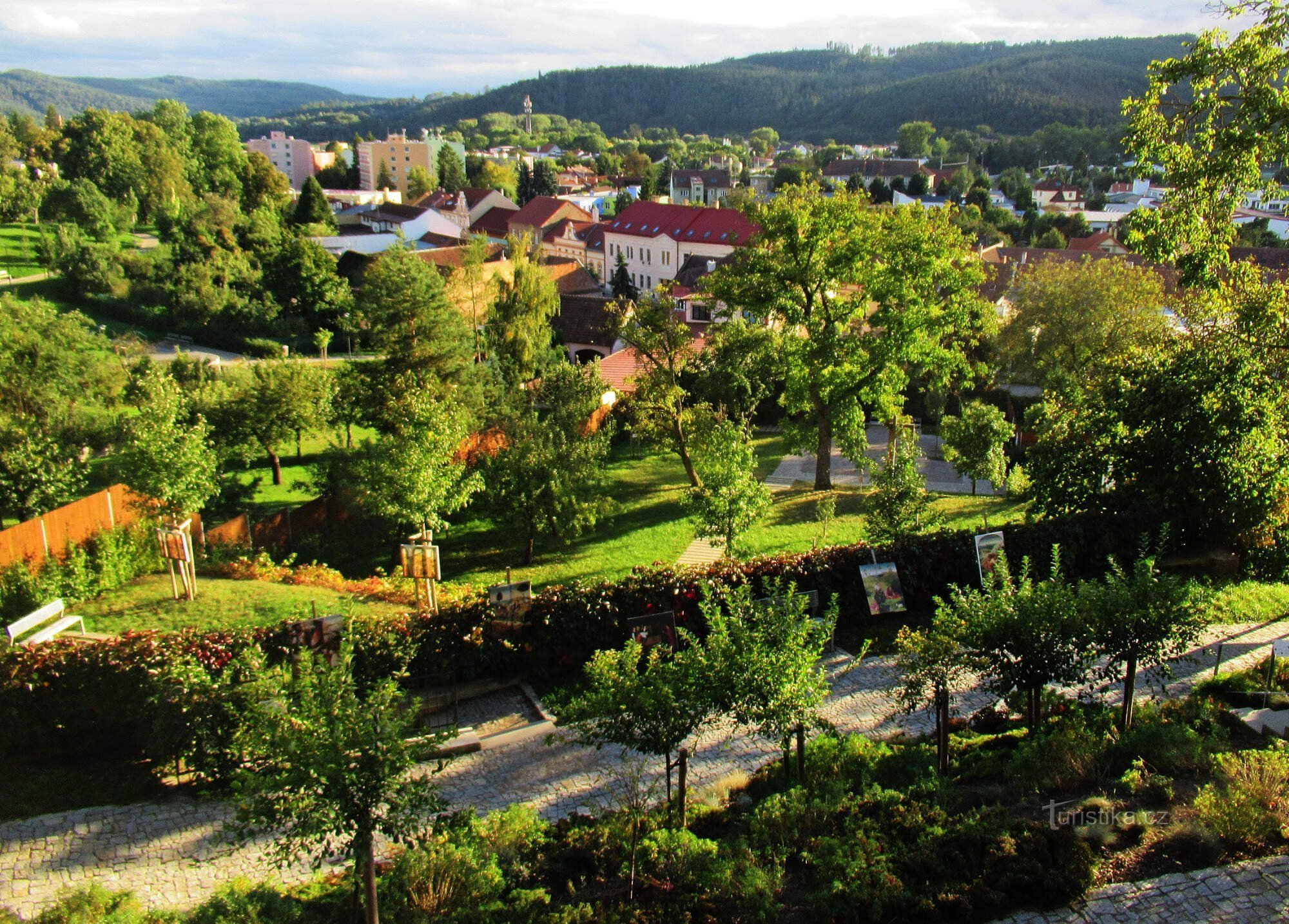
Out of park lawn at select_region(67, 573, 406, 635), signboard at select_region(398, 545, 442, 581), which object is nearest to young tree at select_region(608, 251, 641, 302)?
park lawn at select_region(67, 573, 406, 635)

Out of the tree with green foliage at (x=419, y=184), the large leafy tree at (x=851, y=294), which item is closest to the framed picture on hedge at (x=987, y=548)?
the large leafy tree at (x=851, y=294)

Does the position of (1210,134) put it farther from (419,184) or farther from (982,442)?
(419,184)

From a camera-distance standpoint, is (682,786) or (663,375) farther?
(663,375)

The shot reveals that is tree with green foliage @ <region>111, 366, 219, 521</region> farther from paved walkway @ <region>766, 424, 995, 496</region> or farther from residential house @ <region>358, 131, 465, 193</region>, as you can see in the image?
residential house @ <region>358, 131, 465, 193</region>

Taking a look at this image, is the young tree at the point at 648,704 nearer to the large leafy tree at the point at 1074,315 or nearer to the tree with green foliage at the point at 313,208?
the large leafy tree at the point at 1074,315

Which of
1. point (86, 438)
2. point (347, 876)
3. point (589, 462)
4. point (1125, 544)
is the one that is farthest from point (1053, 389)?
point (86, 438)

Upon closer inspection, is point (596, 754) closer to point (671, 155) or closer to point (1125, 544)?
point (1125, 544)

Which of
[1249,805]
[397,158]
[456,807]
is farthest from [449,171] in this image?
[1249,805]

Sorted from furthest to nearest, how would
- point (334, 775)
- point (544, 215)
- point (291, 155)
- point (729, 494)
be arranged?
1. point (291, 155)
2. point (544, 215)
3. point (729, 494)
4. point (334, 775)
